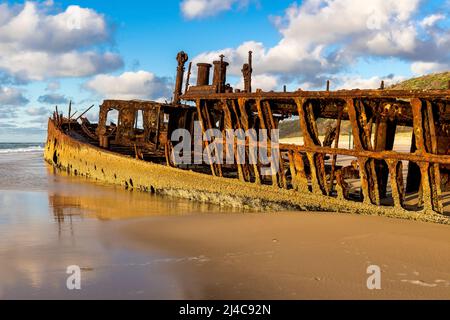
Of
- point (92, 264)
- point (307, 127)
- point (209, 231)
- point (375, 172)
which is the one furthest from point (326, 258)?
point (307, 127)

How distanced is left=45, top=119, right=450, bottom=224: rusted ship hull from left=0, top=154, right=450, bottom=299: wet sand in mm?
429

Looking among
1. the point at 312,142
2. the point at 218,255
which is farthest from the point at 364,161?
the point at 218,255

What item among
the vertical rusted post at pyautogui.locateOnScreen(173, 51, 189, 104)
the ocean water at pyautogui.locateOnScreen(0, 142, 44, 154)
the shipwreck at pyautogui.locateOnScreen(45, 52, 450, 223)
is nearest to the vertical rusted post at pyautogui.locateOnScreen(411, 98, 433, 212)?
the shipwreck at pyautogui.locateOnScreen(45, 52, 450, 223)

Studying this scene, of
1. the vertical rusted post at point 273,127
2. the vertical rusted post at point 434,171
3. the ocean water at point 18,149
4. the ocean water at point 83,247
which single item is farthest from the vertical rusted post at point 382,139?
the ocean water at point 18,149

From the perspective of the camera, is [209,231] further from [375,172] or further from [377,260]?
[375,172]

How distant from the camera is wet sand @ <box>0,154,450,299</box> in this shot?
4008mm

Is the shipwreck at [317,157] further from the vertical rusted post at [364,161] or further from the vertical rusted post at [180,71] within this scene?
the vertical rusted post at [180,71]

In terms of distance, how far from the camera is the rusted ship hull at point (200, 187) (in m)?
7.56

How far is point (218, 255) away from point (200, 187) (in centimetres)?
479

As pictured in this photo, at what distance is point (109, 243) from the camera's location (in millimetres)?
5863

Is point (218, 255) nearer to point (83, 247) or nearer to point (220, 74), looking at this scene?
point (83, 247)

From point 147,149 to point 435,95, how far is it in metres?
9.44

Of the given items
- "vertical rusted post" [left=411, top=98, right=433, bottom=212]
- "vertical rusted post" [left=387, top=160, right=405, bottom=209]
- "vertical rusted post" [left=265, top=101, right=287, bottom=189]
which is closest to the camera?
"vertical rusted post" [left=411, top=98, right=433, bottom=212]

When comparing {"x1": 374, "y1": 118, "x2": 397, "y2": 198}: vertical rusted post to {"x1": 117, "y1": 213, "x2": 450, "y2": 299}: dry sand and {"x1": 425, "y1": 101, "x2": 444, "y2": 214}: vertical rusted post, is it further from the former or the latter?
{"x1": 117, "y1": 213, "x2": 450, "y2": 299}: dry sand
